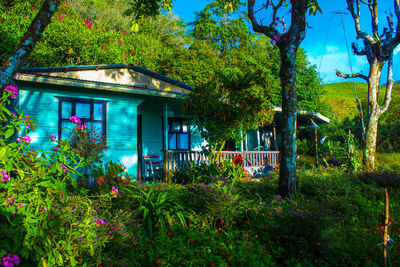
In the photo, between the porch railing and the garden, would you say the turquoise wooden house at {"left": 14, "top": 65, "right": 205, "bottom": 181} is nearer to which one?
the porch railing

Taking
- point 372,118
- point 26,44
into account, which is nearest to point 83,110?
point 26,44

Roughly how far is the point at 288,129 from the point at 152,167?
22.0 ft

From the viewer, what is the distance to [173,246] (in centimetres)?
347

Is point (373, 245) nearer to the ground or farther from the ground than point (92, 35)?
nearer to the ground

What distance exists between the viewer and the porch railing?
10.2m

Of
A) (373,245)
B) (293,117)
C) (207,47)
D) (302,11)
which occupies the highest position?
(207,47)

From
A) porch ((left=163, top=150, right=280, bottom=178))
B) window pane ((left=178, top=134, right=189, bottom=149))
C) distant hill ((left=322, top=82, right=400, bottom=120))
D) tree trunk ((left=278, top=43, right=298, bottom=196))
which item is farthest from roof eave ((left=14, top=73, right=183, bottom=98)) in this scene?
distant hill ((left=322, top=82, right=400, bottom=120))

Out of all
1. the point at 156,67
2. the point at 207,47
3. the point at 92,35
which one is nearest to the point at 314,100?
the point at 207,47

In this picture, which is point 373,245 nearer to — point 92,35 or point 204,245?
point 204,245

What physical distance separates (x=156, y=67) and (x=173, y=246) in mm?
23740

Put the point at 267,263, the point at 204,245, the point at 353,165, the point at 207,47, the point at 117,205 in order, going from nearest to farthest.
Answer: the point at 267,263, the point at 204,245, the point at 117,205, the point at 353,165, the point at 207,47

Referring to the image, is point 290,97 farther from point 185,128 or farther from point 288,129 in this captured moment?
point 185,128

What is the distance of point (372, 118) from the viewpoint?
12148 mm

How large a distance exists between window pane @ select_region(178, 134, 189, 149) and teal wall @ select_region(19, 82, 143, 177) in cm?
272
